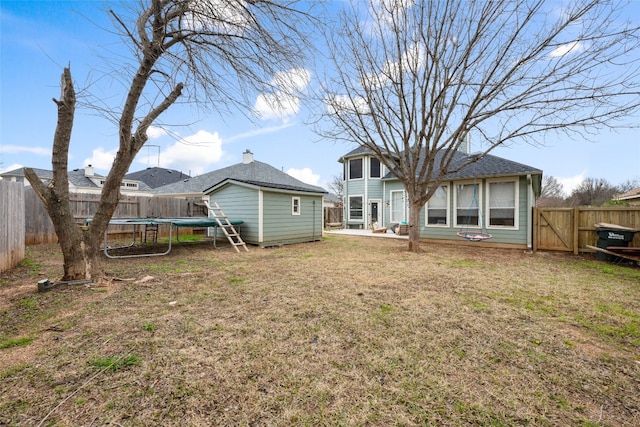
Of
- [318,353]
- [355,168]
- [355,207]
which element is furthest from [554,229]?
[355,168]

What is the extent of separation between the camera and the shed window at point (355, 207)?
17.3m

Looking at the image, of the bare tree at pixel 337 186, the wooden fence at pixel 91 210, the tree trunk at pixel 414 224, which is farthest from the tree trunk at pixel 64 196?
the bare tree at pixel 337 186

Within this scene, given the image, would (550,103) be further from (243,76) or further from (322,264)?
(243,76)

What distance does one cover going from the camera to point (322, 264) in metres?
6.50

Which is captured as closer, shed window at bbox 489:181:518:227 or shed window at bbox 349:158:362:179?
shed window at bbox 489:181:518:227

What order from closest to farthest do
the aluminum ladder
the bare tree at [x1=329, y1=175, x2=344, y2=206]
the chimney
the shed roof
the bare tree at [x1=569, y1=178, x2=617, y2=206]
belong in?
the aluminum ladder
the shed roof
the chimney
the bare tree at [x1=569, y1=178, x2=617, y2=206]
the bare tree at [x1=329, y1=175, x2=344, y2=206]

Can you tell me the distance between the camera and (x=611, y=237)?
7109mm

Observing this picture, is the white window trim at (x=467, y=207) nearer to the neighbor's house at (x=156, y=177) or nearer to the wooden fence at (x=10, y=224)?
the wooden fence at (x=10, y=224)

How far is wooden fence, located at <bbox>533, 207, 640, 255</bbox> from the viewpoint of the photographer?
7.52 m

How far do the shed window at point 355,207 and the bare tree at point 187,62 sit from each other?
1335 centimetres

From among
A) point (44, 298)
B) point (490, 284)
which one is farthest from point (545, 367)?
point (44, 298)

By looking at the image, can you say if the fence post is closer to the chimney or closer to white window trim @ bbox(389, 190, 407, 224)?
white window trim @ bbox(389, 190, 407, 224)

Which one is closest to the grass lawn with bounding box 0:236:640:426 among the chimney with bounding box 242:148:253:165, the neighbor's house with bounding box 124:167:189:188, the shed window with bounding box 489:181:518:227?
the shed window with bounding box 489:181:518:227

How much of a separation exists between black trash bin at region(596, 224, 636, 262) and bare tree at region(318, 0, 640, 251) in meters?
2.55
